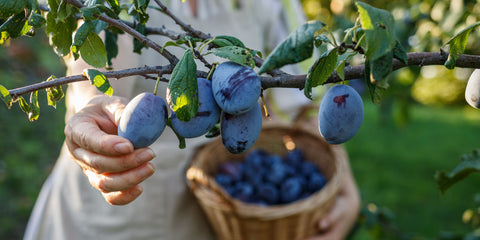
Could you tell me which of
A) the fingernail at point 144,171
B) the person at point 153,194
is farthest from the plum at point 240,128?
the person at point 153,194

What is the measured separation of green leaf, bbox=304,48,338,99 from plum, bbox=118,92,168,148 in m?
0.17

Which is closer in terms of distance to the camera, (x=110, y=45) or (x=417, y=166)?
(x=110, y=45)

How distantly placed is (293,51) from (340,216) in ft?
3.68

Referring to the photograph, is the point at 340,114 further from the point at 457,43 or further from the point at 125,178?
the point at 125,178

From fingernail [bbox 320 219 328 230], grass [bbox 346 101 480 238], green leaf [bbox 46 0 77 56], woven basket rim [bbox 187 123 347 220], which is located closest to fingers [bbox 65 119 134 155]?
green leaf [bbox 46 0 77 56]

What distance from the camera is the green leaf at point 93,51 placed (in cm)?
49

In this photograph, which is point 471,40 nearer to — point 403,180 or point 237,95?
point 237,95

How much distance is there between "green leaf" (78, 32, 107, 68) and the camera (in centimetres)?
49

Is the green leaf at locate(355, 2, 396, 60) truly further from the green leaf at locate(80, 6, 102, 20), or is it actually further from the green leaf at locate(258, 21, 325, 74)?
the green leaf at locate(80, 6, 102, 20)

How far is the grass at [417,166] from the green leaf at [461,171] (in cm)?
106

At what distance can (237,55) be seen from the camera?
400mm

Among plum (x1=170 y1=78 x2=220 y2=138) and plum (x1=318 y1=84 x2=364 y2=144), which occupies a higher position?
plum (x1=170 y1=78 x2=220 y2=138)

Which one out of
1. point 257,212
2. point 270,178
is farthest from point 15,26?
point 270,178

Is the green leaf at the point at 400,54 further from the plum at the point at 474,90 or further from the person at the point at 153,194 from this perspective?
the person at the point at 153,194
